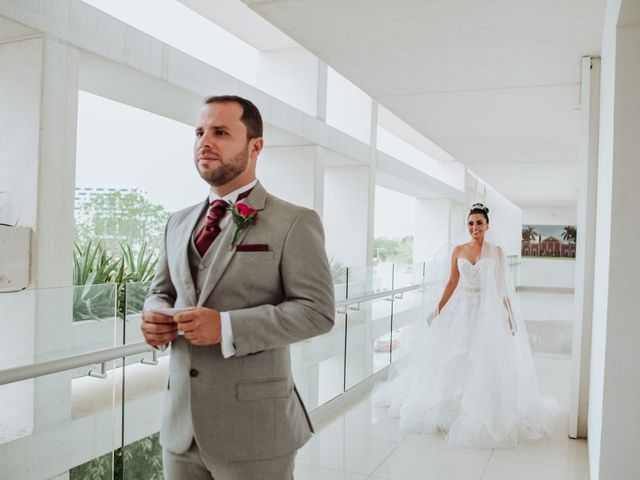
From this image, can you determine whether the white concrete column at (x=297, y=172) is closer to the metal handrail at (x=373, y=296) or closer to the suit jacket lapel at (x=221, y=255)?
the metal handrail at (x=373, y=296)

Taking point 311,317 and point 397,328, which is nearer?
point 311,317

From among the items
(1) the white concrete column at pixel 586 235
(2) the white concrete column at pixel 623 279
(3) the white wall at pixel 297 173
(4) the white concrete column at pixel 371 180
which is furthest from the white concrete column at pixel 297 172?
(2) the white concrete column at pixel 623 279

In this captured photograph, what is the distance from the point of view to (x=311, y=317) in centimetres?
152

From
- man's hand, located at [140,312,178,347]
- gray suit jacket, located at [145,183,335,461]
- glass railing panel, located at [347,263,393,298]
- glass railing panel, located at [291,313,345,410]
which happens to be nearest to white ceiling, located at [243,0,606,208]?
glass railing panel, located at [347,263,393,298]

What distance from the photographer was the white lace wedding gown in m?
4.38

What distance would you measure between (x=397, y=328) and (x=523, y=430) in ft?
8.02

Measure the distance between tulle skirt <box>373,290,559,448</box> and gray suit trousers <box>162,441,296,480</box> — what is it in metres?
3.02

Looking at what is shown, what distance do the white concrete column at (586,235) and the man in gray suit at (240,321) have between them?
3.20 meters

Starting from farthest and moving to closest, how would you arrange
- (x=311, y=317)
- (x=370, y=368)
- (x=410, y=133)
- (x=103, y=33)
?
(x=410, y=133)
(x=370, y=368)
(x=103, y=33)
(x=311, y=317)

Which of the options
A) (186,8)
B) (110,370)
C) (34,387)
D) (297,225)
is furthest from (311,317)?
(186,8)

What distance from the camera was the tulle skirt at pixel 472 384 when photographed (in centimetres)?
437

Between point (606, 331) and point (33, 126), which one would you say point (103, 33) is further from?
→ point (606, 331)

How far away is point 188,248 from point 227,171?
0.76 feet

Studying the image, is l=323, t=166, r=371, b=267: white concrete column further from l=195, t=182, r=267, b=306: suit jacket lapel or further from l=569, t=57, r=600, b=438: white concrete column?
l=195, t=182, r=267, b=306: suit jacket lapel
